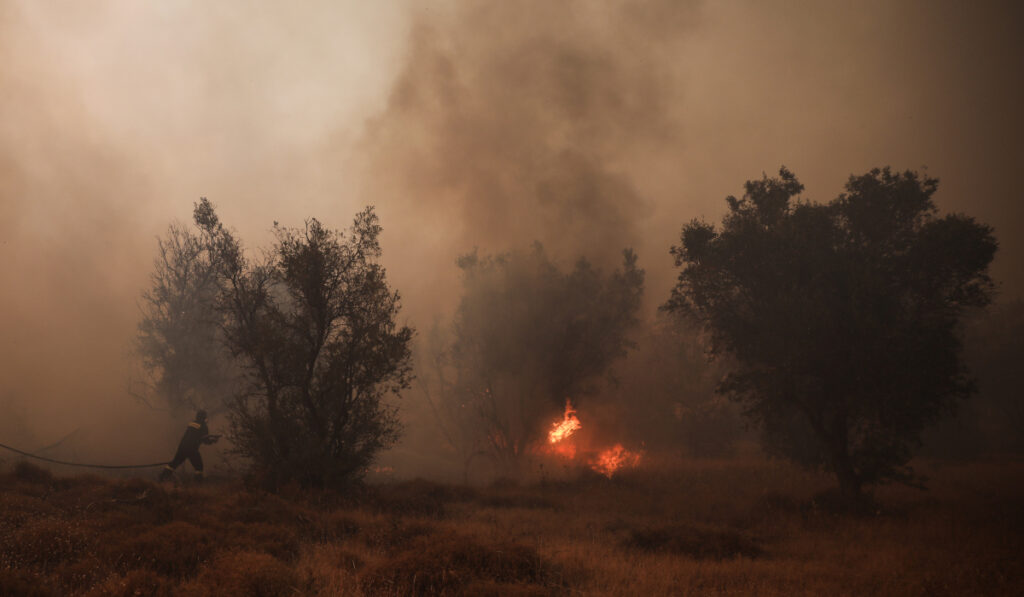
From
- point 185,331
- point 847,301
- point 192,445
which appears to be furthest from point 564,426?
point 185,331

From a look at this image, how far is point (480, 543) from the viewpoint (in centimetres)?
1115

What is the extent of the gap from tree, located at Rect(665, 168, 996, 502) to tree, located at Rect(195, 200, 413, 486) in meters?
11.7

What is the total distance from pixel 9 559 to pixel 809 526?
66.0 ft

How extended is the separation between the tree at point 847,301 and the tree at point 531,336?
1209 cm

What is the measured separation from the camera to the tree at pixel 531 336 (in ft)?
105

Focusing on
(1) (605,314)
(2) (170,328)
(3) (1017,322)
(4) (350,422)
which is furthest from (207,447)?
(3) (1017,322)

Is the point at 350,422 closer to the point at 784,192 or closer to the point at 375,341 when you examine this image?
the point at 375,341

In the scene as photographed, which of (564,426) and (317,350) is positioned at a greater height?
(317,350)

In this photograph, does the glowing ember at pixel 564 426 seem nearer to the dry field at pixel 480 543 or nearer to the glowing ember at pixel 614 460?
the glowing ember at pixel 614 460

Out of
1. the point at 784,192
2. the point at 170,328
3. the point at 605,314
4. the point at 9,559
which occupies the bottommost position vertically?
the point at 9,559

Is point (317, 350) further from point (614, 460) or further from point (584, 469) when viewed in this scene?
point (614, 460)

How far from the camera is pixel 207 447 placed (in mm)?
34000

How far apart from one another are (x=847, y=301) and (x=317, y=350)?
18.9m

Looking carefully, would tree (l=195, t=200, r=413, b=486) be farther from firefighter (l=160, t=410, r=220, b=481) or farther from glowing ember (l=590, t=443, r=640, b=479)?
glowing ember (l=590, t=443, r=640, b=479)
